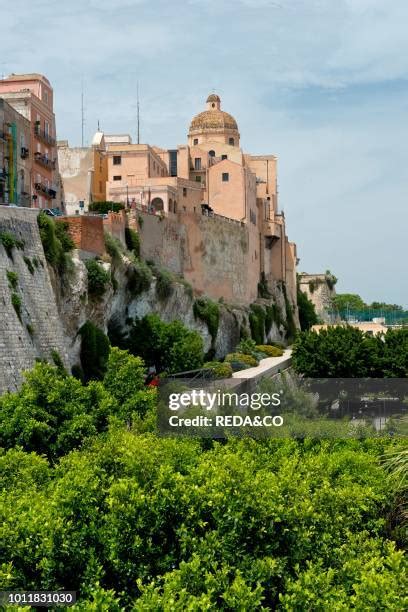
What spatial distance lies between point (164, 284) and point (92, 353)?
1289cm

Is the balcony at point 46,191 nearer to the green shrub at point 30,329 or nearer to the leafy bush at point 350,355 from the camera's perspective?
the leafy bush at point 350,355

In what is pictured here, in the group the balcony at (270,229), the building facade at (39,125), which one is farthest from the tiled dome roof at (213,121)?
the building facade at (39,125)

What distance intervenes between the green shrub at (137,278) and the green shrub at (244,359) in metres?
9.42

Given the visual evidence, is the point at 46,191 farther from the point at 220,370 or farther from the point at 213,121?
the point at 213,121

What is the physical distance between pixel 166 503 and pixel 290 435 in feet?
20.9

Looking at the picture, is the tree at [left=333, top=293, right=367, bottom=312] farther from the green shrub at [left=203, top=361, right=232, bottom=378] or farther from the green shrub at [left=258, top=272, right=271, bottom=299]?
the green shrub at [left=203, top=361, right=232, bottom=378]

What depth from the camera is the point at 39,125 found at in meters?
43.1

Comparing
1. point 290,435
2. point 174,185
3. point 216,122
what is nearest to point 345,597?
point 290,435

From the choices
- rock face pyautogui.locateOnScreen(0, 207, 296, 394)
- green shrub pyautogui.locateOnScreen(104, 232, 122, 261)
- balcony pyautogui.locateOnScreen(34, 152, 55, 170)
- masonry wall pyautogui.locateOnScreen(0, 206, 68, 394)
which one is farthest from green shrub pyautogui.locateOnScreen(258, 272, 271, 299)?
masonry wall pyautogui.locateOnScreen(0, 206, 68, 394)

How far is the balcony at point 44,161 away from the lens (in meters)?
42.0

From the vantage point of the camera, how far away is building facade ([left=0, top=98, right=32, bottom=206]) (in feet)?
122

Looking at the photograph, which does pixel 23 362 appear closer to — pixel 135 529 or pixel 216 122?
pixel 135 529

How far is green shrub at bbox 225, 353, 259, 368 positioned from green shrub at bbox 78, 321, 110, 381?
55.5 feet
